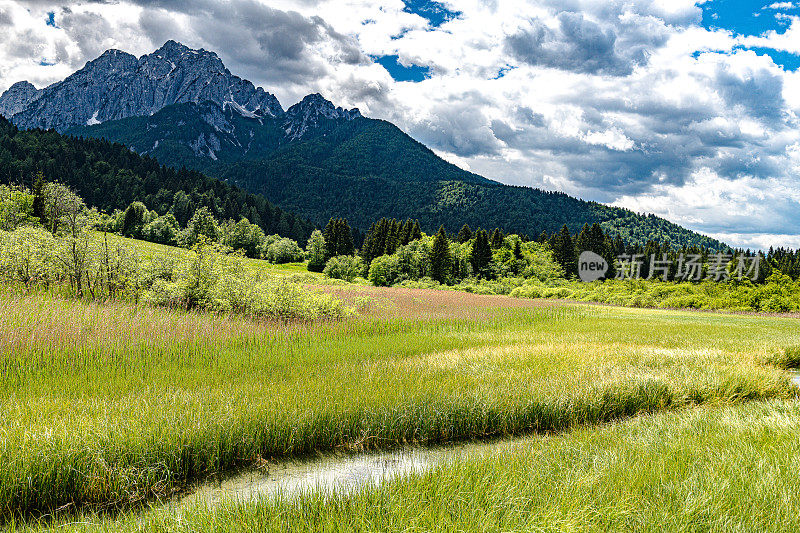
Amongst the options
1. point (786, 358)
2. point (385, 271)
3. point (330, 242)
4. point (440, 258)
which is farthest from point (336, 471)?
point (330, 242)

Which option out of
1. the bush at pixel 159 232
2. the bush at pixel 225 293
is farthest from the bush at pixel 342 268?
the bush at pixel 225 293

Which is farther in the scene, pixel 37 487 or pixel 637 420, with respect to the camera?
pixel 637 420

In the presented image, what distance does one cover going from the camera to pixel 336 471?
19.4 ft

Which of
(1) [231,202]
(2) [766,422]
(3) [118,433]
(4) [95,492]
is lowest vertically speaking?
(4) [95,492]

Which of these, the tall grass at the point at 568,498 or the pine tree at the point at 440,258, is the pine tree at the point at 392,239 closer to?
the pine tree at the point at 440,258

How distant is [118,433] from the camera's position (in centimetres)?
531

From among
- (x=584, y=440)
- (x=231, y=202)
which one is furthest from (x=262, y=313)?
(x=231, y=202)

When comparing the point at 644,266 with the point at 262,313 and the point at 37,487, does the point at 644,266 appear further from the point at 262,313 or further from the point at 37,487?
the point at 37,487

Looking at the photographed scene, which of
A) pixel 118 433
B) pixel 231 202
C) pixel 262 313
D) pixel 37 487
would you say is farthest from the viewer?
pixel 231 202

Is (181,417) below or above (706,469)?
below

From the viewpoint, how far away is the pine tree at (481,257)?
81188 mm

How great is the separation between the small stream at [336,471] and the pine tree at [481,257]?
75.7 meters

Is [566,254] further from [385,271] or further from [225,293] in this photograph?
[225,293]

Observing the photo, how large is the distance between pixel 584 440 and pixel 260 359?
7.49m
